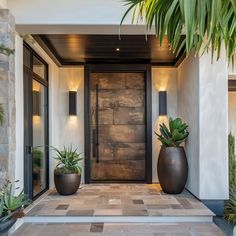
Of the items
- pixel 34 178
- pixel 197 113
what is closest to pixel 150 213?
pixel 197 113

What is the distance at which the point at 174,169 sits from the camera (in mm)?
5719

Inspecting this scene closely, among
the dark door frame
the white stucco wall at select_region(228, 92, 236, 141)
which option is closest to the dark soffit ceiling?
the dark door frame

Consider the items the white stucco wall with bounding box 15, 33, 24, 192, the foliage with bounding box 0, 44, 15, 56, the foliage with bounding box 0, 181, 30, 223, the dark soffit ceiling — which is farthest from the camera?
the dark soffit ceiling

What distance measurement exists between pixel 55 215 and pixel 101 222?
69 cm

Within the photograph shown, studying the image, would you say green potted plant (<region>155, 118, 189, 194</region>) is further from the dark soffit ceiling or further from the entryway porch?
the dark soffit ceiling

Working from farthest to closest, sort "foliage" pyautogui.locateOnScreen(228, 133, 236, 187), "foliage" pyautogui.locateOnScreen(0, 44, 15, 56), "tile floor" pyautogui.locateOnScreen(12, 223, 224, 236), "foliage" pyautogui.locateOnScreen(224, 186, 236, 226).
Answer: "foliage" pyautogui.locateOnScreen(228, 133, 236, 187) < "foliage" pyautogui.locateOnScreen(224, 186, 236, 226) < "tile floor" pyautogui.locateOnScreen(12, 223, 224, 236) < "foliage" pyautogui.locateOnScreen(0, 44, 15, 56)

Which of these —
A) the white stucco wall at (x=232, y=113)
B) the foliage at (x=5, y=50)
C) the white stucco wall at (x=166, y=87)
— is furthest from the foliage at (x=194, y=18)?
the white stucco wall at (x=232, y=113)

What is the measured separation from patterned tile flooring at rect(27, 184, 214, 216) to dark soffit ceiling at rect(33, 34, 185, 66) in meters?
2.81

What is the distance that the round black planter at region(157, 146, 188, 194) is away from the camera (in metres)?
5.72

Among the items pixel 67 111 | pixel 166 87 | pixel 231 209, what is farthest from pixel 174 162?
pixel 67 111

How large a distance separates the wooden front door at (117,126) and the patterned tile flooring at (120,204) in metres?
0.94

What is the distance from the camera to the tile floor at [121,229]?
13.5 ft

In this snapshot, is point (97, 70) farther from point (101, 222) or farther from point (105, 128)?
point (101, 222)

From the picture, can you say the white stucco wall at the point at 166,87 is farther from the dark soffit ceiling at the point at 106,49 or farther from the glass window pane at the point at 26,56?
the glass window pane at the point at 26,56
